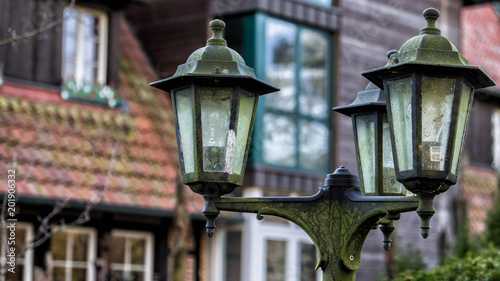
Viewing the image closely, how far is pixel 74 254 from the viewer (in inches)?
541

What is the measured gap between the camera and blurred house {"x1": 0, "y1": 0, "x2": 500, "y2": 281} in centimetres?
1320

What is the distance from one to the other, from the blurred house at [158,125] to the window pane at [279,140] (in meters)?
0.02

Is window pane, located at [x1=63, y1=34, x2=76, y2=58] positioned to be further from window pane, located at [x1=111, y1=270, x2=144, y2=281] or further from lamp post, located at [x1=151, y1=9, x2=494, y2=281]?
lamp post, located at [x1=151, y1=9, x2=494, y2=281]

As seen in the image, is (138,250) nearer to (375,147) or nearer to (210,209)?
(375,147)

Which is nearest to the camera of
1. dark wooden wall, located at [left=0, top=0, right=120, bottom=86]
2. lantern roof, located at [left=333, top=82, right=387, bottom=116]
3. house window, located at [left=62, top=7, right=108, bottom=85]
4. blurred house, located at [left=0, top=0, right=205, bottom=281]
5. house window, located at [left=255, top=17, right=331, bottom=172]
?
lantern roof, located at [left=333, top=82, right=387, bottom=116]

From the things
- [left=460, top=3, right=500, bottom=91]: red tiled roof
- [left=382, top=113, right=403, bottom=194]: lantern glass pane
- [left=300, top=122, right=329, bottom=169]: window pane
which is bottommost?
[left=382, top=113, right=403, bottom=194]: lantern glass pane

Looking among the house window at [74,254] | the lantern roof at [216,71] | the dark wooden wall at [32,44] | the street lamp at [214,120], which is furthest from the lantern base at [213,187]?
the house window at [74,254]

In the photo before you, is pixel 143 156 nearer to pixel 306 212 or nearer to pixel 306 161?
pixel 306 161

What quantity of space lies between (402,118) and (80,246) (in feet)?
32.4

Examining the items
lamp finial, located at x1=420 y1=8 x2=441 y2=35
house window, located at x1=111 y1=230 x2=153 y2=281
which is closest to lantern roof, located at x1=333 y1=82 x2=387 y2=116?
lamp finial, located at x1=420 y1=8 x2=441 y2=35

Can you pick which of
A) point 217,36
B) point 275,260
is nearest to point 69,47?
point 275,260

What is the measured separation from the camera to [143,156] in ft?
47.1

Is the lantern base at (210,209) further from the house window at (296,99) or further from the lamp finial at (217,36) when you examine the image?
the house window at (296,99)

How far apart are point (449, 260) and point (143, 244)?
6.94 meters
